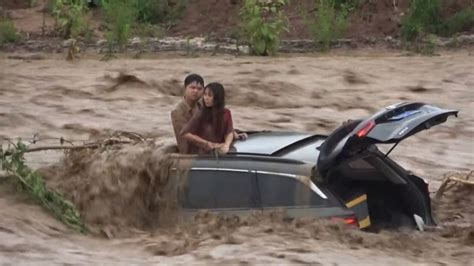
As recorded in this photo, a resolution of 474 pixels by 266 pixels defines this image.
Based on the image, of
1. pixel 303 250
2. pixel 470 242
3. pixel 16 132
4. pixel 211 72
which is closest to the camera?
pixel 303 250

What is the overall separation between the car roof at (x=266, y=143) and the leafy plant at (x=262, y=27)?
51.6ft

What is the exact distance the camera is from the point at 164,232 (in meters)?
9.35

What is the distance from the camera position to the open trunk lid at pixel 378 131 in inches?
346

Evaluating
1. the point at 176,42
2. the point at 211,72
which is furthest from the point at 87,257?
the point at 176,42

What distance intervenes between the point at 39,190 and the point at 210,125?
1.50 meters

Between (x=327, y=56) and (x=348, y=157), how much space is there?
1780 centimetres

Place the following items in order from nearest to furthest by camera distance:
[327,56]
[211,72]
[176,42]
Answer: [211,72], [327,56], [176,42]

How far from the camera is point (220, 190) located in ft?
30.2

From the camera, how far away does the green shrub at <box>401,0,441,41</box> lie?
3145 cm

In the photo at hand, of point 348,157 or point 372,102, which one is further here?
point 372,102

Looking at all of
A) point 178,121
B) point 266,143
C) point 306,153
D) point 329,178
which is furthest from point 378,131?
point 178,121

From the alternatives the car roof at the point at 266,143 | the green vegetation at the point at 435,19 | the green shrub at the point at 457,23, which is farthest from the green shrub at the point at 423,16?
the car roof at the point at 266,143

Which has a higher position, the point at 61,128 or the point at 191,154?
the point at 191,154

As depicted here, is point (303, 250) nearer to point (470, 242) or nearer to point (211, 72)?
point (470, 242)
